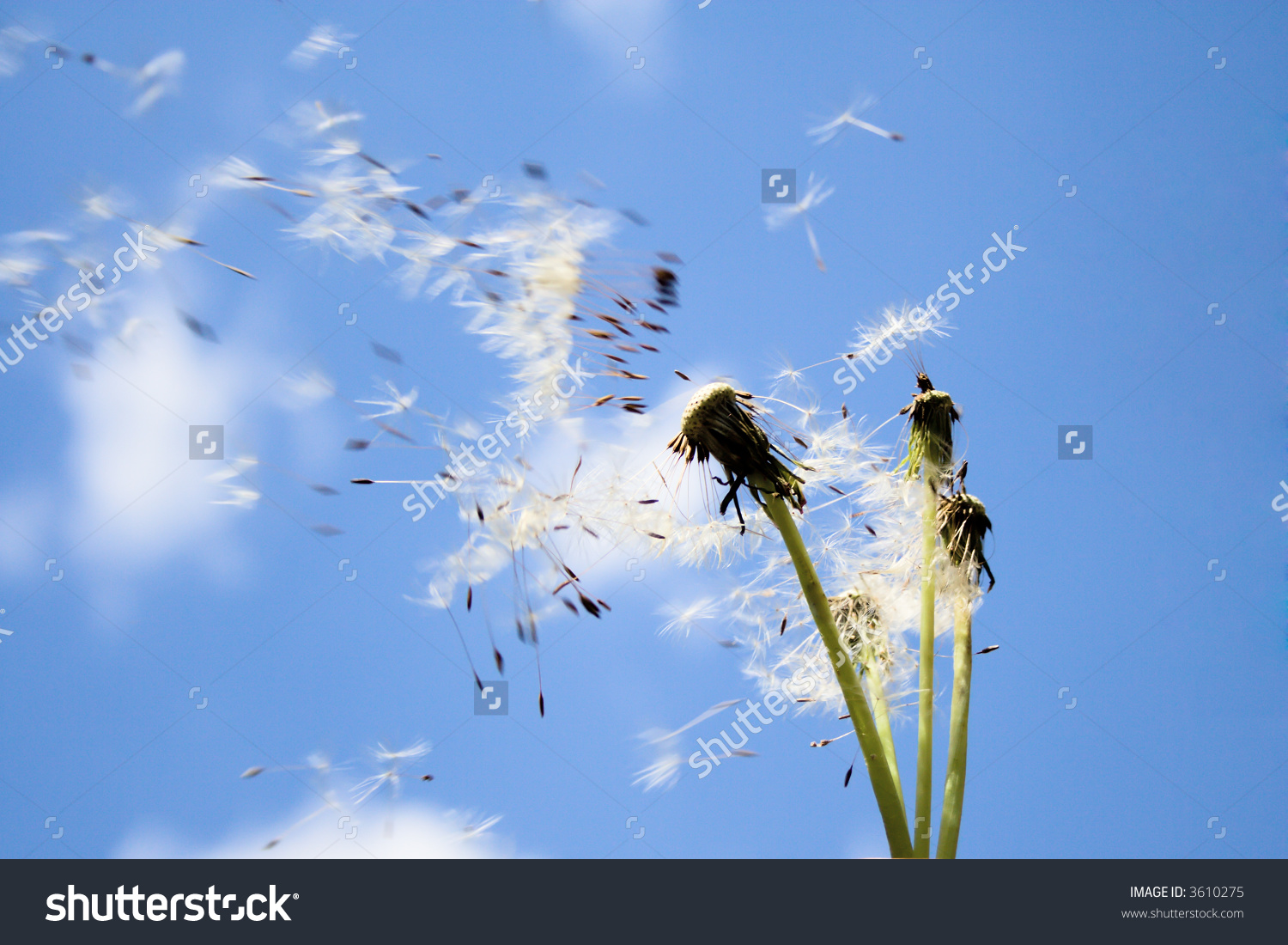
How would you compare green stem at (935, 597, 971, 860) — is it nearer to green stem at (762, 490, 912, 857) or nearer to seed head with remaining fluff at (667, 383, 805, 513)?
green stem at (762, 490, 912, 857)

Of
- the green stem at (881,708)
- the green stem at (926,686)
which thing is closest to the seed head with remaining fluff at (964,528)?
the green stem at (926,686)

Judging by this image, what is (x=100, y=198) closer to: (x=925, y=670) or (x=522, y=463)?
(x=522, y=463)

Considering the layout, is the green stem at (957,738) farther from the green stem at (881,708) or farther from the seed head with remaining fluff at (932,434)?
the seed head with remaining fluff at (932,434)

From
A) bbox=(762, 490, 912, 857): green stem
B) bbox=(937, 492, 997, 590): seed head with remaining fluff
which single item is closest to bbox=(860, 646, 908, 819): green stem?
bbox=(762, 490, 912, 857): green stem
